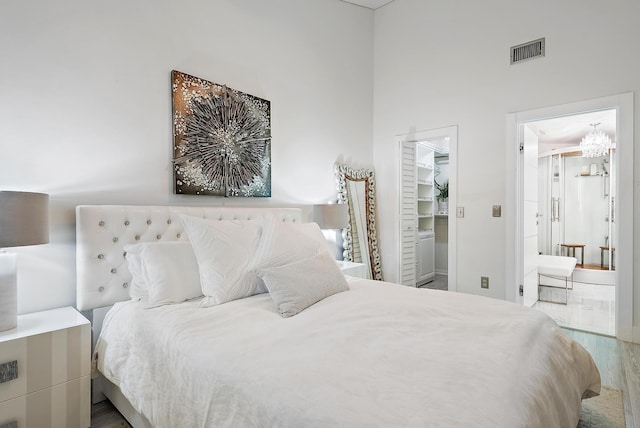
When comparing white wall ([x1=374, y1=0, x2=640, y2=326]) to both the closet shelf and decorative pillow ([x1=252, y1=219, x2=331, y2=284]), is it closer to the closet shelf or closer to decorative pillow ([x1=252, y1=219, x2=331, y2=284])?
the closet shelf

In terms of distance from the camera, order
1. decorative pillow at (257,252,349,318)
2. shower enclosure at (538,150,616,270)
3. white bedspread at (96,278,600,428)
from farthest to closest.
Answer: shower enclosure at (538,150,616,270)
decorative pillow at (257,252,349,318)
white bedspread at (96,278,600,428)

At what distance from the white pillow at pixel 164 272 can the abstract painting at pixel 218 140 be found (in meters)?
0.61

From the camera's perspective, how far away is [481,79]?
364 centimetres

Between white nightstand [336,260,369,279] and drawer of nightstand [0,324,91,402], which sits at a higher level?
white nightstand [336,260,369,279]

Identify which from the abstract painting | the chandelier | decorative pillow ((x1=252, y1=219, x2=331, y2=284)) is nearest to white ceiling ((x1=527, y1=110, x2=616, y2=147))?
the chandelier

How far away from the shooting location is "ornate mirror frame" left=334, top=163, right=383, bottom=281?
3.97 metres

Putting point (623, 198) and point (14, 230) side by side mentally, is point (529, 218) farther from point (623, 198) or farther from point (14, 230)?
point (14, 230)

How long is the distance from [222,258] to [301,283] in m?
0.51

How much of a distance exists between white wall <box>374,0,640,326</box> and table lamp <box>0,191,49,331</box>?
11.8ft

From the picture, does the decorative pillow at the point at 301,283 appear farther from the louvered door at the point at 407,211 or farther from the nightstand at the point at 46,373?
the louvered door at the point at 407,211

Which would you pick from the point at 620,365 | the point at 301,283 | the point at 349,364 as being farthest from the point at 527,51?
the point at 349,364

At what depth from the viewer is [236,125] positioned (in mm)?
2900

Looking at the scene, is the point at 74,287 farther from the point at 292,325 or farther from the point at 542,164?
the point at 542,164

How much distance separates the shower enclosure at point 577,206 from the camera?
19.9 feet
